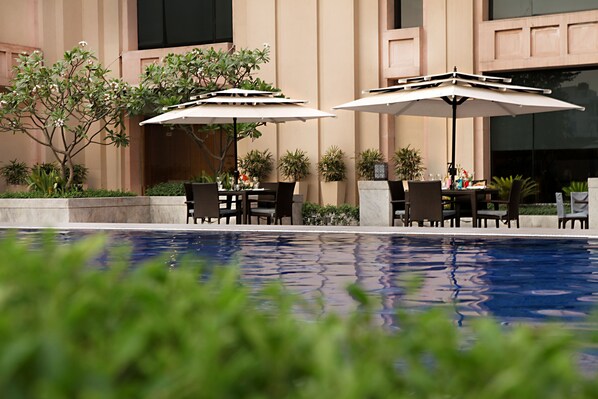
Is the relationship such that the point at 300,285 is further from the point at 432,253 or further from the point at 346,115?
the point at 346,115

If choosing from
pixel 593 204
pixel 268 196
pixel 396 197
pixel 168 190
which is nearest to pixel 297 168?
pixel 168 190

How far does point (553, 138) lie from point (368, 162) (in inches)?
192

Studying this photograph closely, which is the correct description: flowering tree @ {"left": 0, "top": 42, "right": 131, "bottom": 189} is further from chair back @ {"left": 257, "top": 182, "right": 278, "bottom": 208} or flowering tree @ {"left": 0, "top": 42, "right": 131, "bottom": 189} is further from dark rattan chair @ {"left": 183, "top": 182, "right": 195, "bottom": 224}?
chair back @ {"left": 257, "top": 182, "right": 278, "bottom": 208}

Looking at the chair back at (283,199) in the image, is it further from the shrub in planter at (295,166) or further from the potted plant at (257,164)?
the potted plant at (257,164)

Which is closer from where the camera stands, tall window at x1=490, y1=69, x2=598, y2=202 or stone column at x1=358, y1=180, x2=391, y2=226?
stone column at x1=358, y1=180, x2=391, y2=226

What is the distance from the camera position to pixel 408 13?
26016 mm

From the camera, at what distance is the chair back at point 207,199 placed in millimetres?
18312

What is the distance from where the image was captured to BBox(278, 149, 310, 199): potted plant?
25922mm

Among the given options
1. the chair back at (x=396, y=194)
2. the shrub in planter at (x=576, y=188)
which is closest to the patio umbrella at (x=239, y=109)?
the chair back at (x=396, y=194)

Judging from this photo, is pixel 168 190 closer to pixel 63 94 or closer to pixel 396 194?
pixel 63 94

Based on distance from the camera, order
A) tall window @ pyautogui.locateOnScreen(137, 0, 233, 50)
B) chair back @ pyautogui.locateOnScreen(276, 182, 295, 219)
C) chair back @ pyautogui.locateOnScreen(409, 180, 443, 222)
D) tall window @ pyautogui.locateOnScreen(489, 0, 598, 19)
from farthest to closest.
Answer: tall window @ pyautogui.locateOnScreen(137, 0, 233, 50), tall window @ pyautogui.locateOnScreen(489, 0, 598, 19), chair back @ pyautogui.locateOnScreen(276, 182, 295, 219), chair back @ pyautogui.locateOnScreen(409, 180, 443, 222)

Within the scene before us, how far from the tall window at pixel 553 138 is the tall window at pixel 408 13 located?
318 centimetres

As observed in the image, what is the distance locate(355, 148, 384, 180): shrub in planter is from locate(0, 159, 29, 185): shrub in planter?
35.6ft

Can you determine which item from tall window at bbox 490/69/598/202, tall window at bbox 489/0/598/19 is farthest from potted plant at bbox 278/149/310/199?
tall window at bbox 489/0/598/19
